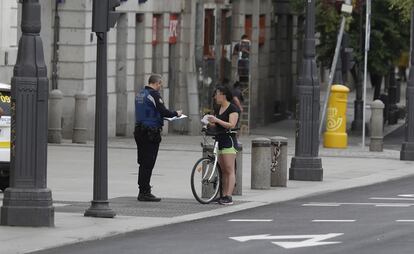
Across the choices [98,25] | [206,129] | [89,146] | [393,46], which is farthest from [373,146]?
[98,25]

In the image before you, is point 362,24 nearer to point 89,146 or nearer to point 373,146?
point 373,146

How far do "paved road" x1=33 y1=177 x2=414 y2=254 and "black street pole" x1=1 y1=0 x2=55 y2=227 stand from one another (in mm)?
1055

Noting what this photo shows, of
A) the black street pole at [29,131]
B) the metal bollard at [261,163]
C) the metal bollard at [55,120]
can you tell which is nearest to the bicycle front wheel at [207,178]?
the metal bollard at [261,163]

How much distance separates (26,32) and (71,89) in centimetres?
2153

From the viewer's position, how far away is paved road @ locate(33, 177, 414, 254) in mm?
15609

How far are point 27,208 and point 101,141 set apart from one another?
5.90 feet

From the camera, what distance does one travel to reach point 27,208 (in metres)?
17.0

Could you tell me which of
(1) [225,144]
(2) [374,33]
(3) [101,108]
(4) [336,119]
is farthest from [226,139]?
(2) [374,33]

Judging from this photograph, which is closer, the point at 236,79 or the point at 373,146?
the point at 373,146

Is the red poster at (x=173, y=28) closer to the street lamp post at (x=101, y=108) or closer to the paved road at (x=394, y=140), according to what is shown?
the paved road at (x=394, y=140)

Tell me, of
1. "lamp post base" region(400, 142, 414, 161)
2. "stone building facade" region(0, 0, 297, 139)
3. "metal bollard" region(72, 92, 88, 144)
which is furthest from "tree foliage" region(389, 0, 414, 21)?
"metal bollard" region(72, 92, 88, 144)

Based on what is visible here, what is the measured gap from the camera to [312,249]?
15625mm

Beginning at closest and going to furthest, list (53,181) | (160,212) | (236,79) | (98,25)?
(98,25)
(160,212)
(53,181)
(236,79)

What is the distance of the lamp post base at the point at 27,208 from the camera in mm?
16969
